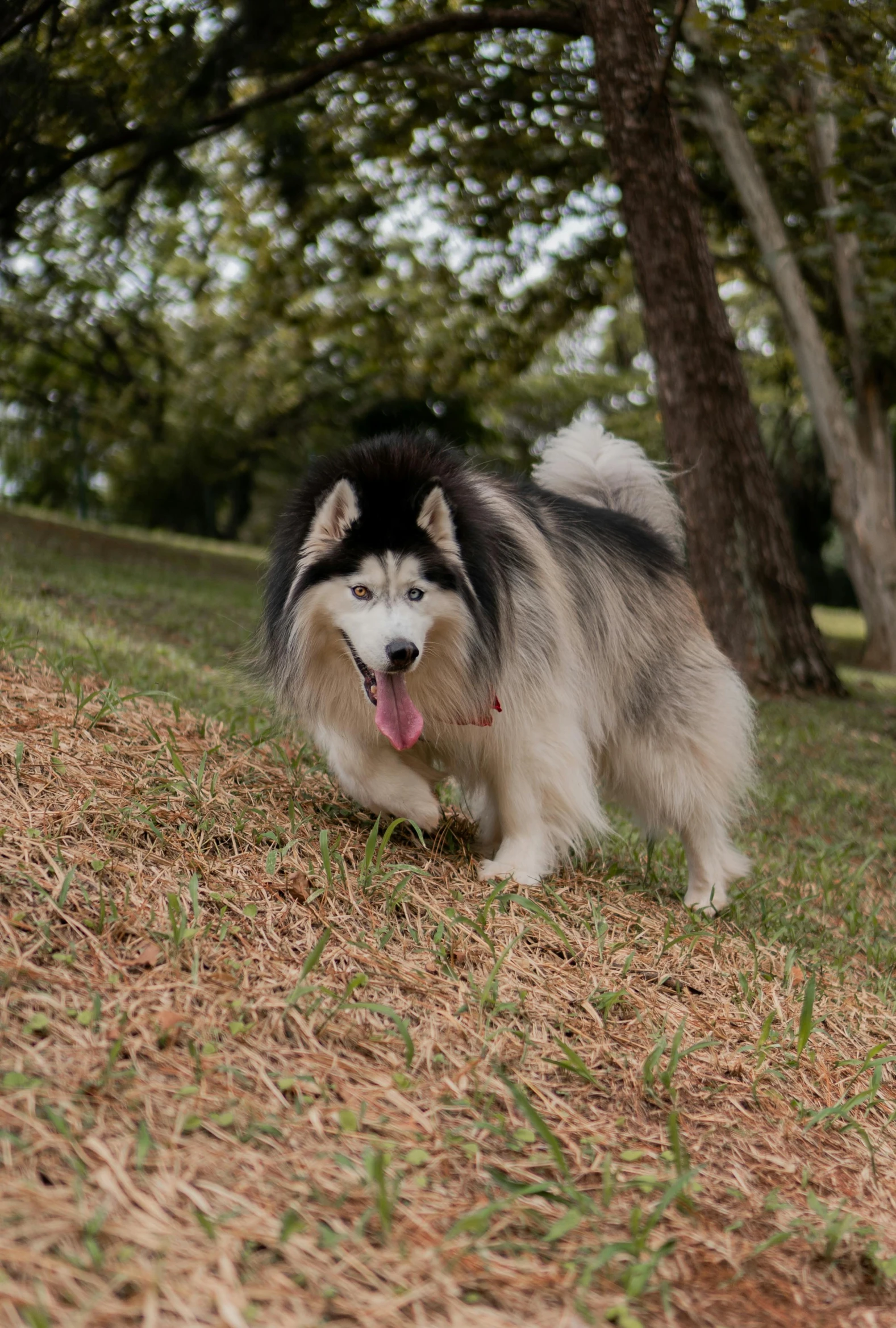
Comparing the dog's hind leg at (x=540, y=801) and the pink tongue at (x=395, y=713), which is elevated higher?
the pink tongue at (x=395, y=713)

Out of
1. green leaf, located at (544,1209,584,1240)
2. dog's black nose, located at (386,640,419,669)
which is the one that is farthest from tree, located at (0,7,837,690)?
green leaf, located at (544,1209,584,1240)

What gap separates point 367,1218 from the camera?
2.01 meters

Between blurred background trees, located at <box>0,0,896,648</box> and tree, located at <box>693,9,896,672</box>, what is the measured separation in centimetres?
23

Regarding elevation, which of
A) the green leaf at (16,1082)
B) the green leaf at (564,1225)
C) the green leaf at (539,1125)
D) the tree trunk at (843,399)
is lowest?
the green leaf at (564,1225)

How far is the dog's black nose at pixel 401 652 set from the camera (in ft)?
10.4

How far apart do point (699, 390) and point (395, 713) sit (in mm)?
6141

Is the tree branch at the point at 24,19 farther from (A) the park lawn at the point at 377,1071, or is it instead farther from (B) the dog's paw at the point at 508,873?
(B) the dog's paw at the point at 508,873

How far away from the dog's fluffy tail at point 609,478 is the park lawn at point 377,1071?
1506 mm

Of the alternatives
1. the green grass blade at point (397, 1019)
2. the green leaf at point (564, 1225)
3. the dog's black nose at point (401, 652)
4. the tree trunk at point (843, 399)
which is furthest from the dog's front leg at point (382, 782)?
the tree trunk at point (843, 399)

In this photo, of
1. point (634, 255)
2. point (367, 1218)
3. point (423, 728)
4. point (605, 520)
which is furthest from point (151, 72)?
point (367, 1218)

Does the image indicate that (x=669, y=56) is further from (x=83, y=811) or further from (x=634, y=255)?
(x=83, y=811)

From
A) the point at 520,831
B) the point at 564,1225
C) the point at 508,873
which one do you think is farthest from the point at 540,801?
the point at 564,1225

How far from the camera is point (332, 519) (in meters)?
3.37

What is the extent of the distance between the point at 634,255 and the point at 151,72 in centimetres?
407
